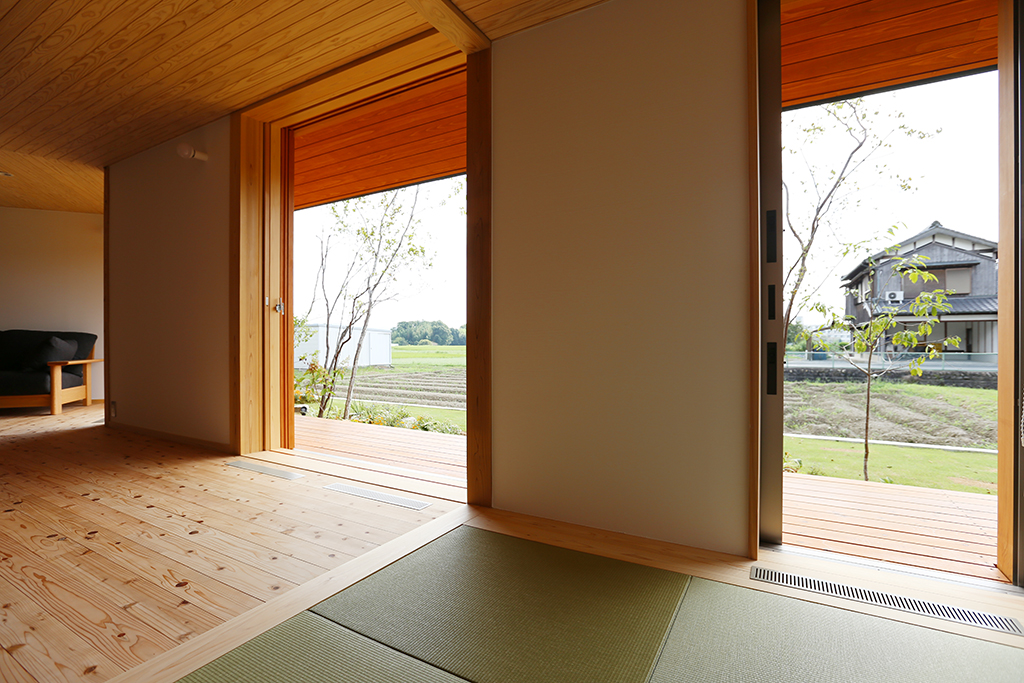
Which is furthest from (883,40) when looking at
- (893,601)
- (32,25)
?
(32,25)

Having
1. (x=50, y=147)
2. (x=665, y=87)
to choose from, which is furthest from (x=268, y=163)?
(x=665, y=87)

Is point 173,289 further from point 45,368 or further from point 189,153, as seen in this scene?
point 45,368

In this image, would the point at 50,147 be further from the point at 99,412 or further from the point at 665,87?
the point at 665,87

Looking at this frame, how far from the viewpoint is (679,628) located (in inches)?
53.9

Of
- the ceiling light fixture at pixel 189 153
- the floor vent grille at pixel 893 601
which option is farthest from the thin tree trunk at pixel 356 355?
the floor vent grille at pixel 893 601

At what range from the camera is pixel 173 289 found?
3830mm

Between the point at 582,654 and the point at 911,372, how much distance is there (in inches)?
89.7

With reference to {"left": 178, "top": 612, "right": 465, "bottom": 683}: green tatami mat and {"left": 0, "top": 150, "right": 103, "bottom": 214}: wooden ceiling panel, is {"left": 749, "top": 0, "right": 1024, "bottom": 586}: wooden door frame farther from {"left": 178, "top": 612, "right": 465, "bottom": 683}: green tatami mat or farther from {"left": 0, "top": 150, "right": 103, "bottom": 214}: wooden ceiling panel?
{"left": 0, "top": 150, "right": 103, "bottom": 214}: wooden ceiling panel

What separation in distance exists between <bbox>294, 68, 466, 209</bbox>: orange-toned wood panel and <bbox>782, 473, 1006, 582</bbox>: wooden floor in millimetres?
2923

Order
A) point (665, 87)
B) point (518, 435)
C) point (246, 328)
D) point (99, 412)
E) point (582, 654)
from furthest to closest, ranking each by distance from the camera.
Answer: point (99, 412) < point (246, 328) < point (518, 435) < point (665, 87) < point (582, 654)

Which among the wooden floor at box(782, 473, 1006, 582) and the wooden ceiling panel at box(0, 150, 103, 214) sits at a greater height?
the wooden ceiling panel at box(0, 150, 103, 214)

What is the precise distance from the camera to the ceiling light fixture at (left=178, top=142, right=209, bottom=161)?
3465 millimetres

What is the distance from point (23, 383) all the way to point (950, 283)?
7.69 meters

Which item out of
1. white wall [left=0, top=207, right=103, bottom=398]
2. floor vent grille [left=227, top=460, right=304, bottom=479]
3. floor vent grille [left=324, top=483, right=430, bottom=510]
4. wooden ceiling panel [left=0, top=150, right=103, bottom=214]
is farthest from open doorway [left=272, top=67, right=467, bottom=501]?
white wall [left=0, top=207, right=103, bottom=398]
